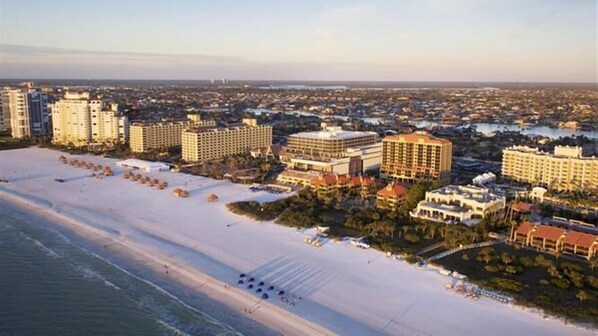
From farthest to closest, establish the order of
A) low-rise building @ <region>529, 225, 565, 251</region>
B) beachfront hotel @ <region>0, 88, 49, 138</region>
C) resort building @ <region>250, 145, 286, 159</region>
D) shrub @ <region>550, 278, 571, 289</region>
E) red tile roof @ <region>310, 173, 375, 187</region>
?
beachfront hotel @ <region>0, 88, 49, 138</region>, resort building @ <region>250, 145, 286, 159</region>, red tile roof @ <region>310, 173, 375, 187</region>, low-rise building @ <region>529, 225, 565, 251</region>, shrub @ <region>550, 278, 571, 289</region>

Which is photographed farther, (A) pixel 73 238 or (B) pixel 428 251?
(A) pixel 73 238

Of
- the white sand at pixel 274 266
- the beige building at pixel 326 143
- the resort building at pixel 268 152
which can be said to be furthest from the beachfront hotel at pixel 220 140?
the white sand at pixel 274 266

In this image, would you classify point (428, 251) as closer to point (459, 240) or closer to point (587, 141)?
point (459, 240)

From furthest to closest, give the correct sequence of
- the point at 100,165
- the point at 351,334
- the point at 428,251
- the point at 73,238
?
the point at 100,165 < the point at 73,238 < the point at 428,251 < the point at 351,334

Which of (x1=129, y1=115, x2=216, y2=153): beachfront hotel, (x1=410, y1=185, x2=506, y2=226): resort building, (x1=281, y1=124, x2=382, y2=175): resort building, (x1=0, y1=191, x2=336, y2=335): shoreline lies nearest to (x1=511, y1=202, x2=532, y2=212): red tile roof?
(x1=410, y1=185, x2=506, y2=226): resort building

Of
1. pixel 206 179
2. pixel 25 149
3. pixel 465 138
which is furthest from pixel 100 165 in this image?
pixel 465 138

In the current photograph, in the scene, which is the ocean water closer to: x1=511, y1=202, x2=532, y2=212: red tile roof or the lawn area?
x1=511, y1=202, x2=532, y2=212: red tile roof
